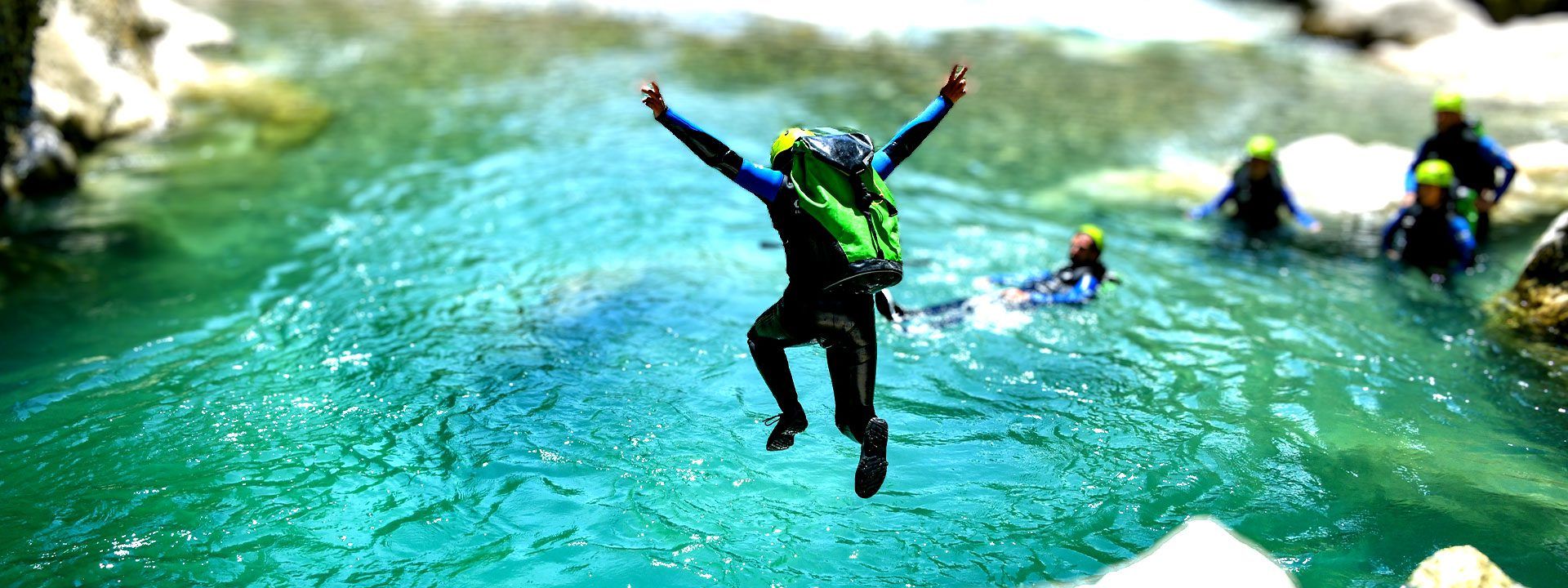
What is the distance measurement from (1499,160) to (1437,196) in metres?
1.50

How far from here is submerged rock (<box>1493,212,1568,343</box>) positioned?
9188 millimetres

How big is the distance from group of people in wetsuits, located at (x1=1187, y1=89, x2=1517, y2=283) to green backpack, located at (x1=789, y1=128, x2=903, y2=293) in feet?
26.4

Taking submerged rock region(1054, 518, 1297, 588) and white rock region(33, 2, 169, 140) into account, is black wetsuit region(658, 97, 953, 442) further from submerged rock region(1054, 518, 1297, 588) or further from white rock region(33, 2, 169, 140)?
white rock region(33, 2, 169, 140)

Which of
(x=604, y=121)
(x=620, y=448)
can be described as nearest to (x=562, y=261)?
(x=620, y=448)

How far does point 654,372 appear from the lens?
8391mm

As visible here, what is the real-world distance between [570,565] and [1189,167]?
484 inches

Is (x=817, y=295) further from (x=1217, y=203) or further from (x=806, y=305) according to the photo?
(x=1217, y=203)

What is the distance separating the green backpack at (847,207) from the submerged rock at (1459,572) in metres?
3.12

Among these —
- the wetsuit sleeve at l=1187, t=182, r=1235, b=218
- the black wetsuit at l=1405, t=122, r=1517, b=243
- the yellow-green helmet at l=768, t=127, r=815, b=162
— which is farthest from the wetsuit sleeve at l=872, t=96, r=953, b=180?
the black wetsuit at l=1405, t=122, r=1517, b=243

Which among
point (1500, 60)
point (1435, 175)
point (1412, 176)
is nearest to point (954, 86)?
point (1435, 175)

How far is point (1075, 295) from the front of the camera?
977 centimetres

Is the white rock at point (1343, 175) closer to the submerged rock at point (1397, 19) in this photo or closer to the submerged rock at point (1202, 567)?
the submerged rock at point (1202, 567)

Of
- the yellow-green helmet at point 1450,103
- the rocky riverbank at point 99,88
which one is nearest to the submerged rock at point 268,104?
the rocky riverbank at point 99,88

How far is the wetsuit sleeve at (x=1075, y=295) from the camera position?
976cm
